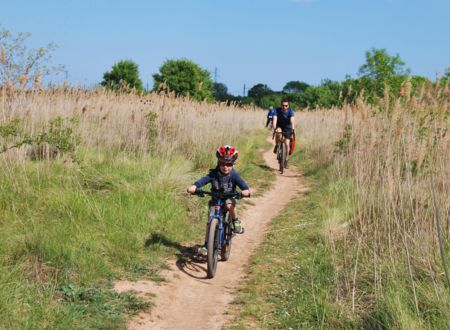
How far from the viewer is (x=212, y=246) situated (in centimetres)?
566

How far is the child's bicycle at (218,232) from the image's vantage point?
18.7ft

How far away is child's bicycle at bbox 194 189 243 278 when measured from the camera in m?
5.69

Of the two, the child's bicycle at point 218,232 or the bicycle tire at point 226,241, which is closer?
the child's bicycle at point 218,232

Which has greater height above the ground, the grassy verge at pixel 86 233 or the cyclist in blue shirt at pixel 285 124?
the cyclist in blue shirt at pixel 285 124

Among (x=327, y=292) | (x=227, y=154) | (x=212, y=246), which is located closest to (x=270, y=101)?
(x=227, y=154)

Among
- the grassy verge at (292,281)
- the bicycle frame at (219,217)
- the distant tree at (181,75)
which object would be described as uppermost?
the distant tree at (181,75)

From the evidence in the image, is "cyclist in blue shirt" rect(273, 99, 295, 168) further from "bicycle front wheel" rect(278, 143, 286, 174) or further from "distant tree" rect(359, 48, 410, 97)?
"distant tree" rect(359, 48, 410, 97)

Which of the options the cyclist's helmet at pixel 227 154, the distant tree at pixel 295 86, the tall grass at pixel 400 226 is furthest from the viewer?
the distant tree at pixel 295 86

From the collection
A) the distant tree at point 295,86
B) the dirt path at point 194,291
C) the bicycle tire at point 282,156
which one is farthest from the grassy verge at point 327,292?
the distant tree at point 295,86

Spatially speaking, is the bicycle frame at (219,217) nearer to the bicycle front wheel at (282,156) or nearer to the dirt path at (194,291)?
the dirt path at (194,291)

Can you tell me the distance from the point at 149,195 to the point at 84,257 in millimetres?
2352

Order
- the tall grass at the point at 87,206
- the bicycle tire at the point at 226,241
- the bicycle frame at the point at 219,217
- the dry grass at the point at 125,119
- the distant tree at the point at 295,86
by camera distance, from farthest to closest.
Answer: the distant tree at the point at 295,86, the dry grass at the point at 125,119, the bicycle tire at the point at 226,241, the bicycle frame at the point at 219,217, the tall grass at the point at 87,206

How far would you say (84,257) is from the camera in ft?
16.9

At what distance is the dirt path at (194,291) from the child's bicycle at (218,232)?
0.17 metres
